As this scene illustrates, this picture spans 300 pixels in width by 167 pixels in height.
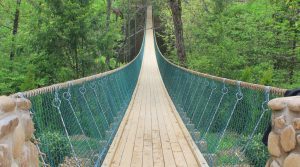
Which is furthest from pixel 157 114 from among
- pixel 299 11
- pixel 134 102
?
pixel 299 11

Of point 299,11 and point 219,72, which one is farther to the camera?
point 219,72

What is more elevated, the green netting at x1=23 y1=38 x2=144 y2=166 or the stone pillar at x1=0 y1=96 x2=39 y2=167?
the stone pillar at x1=0 y1=96 x2=39 y2=167

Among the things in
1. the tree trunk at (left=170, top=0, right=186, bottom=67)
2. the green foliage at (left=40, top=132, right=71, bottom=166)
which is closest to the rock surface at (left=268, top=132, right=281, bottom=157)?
the green foliage at (left=40, top=132, right=71, bottom=166)

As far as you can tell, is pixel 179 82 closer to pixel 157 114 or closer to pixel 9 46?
pixel 157 114

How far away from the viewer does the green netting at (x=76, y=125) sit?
3.17 metres

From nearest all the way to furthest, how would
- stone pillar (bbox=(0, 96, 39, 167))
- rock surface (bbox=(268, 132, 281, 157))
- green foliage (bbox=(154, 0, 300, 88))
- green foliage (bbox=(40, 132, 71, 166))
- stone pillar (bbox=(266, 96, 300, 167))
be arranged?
stone pillar (bbox=(0, 96, 39, 167))
stone pillar (bbox=(266, 96, 300, 167))
rock surface (bbox=(268, 132, 281, 157))
green foliage (bbox=(40, 132, 71, 166))
green foliage (bbox=(154, 0, 300, 88))

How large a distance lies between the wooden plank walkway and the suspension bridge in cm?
1

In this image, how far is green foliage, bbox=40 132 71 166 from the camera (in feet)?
11.4

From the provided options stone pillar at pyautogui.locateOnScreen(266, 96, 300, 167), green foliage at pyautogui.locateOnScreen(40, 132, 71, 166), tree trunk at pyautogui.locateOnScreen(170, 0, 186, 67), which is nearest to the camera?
stone pillar at pyautogui.locateOnScreen(266, 96, 300, 167)

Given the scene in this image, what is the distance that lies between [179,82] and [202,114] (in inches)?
106

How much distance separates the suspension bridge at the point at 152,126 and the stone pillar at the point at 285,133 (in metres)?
0.42

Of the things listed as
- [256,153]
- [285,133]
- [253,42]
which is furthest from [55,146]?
[253,42]

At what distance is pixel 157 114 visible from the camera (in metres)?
7.03

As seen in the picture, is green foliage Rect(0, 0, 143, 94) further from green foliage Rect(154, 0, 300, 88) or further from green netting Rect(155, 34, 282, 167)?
green netting Rect(155, 34, 282, 167)
